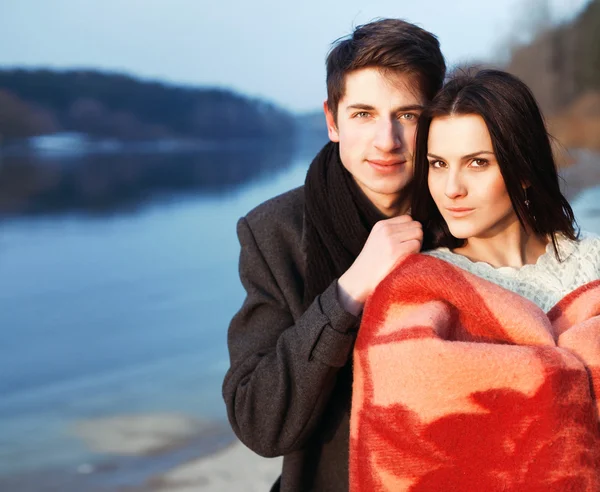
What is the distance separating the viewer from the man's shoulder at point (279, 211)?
2109 mm

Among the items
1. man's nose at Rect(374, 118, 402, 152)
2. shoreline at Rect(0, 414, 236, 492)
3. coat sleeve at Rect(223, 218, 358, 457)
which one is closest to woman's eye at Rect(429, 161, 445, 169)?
man's nose at Rect(374, 118, 402, 152)

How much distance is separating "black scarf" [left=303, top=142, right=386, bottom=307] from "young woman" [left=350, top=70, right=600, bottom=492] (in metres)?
0.17

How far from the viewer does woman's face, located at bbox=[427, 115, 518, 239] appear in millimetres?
1723

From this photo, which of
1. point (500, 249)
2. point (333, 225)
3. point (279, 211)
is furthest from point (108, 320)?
point (500, 249)

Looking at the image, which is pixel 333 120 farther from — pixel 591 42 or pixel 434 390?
pixel 591 42

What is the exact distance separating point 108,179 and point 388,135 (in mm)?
29217

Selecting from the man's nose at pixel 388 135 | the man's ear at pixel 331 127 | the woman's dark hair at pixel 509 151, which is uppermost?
the man's ear at pixel 331 127

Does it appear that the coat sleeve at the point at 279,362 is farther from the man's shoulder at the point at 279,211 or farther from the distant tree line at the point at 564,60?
the distant tree line at the point at 564,60

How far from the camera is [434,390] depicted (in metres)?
1.51

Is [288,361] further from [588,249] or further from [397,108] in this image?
[588,249]

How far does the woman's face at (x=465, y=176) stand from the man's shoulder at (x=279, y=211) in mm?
457

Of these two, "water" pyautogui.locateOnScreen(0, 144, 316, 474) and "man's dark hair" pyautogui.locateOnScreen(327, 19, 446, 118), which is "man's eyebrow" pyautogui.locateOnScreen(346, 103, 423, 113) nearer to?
"man's dark hair" pyautogui.locateOnScreen(327, 19, 446, 118)

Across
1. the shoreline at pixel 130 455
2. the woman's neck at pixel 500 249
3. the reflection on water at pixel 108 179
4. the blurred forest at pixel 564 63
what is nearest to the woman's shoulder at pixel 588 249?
the woman's neck at pixel 500 249

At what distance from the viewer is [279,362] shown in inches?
71.0
